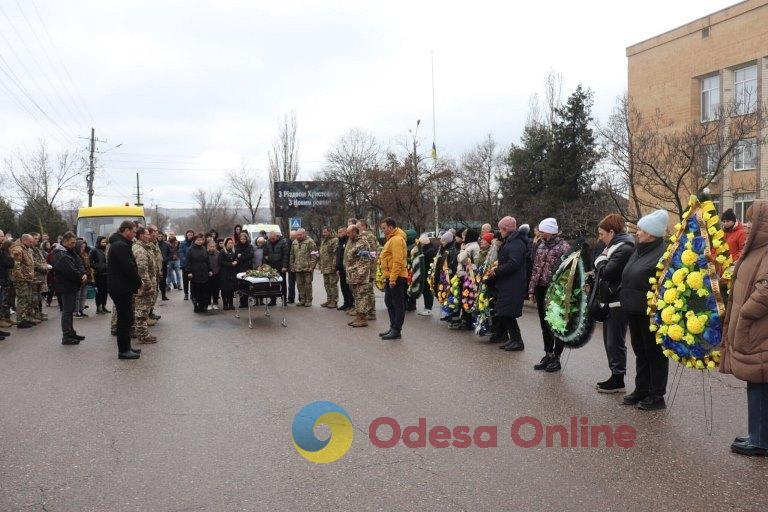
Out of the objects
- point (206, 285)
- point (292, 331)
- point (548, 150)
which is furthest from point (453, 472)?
point (548, 150)

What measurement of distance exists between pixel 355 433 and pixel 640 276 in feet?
10.2

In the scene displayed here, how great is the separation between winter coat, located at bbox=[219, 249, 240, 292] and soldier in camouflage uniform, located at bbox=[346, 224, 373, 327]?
4.10 meters

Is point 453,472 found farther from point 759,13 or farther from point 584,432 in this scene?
point 759,13

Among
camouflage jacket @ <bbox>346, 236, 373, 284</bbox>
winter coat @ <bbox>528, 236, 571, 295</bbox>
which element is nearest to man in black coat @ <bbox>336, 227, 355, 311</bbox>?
camouflage jacket @ <bbox>346, 236, 373, 284</bbox>

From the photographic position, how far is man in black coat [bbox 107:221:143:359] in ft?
29.1

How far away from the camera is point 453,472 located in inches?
181

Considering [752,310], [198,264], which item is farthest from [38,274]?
[752,310]

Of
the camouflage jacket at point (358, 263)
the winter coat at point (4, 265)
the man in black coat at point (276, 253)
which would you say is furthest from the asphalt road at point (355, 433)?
the man in black coat at point (276, 253)

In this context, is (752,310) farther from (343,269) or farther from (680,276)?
(343,269)

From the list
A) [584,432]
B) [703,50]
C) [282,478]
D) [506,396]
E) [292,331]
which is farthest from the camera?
[703,50]

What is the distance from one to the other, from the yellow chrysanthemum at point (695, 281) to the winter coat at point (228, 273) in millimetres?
11299

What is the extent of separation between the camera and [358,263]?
11.7 meters

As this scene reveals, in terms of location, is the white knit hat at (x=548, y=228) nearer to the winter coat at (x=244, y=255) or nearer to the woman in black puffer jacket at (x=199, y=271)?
the winter coat at (x=244, y=255)

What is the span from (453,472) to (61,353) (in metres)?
7.58
